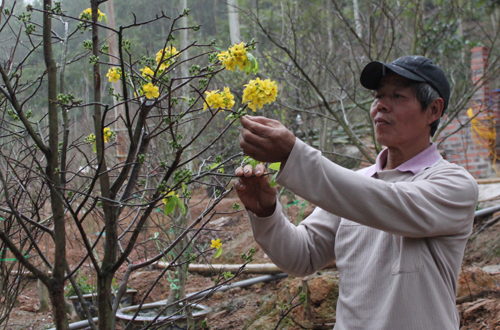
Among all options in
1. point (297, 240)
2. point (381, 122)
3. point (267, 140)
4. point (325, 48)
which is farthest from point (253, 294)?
point (325, 48)

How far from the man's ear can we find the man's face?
2 cm

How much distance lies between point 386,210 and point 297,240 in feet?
1.82

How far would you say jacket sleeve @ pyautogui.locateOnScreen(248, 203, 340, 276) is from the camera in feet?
5.25

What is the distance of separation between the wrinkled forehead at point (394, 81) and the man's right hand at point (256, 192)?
1.88ft

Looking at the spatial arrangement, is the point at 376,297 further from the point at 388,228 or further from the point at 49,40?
the point at 49,40

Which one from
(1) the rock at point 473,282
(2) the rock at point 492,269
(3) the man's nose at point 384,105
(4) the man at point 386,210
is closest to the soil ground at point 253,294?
(1) the rock at point 473,282

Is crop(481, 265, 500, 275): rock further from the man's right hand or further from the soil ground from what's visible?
the man's right hand

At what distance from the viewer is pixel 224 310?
506cm

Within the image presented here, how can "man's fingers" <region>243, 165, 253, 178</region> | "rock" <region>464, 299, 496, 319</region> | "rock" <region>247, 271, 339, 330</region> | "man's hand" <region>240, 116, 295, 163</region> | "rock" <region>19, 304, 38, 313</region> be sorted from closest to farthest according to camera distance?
"man's hand" <region>240, 116, 295, 163</region>, "man's fingers" <region>243, 165, 253, 178</region>, "rock" <region>464, 299, 496, 319</region>, "rock" <region>247, 271, 339, 330</region>, "rock" <region>19, 304, 38, 313</region>

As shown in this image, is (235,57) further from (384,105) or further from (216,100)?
(384,105)

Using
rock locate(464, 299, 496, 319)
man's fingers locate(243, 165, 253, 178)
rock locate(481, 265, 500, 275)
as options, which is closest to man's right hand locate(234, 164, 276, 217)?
man's fingers locate(243, 165, 253, 178)

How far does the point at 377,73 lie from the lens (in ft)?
5.52

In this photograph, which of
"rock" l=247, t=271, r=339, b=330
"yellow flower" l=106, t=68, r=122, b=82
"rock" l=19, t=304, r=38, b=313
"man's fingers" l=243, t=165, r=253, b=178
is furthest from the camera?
"rock" l=19, t=304, r=38, b=313

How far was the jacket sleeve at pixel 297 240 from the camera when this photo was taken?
5.25 ft
